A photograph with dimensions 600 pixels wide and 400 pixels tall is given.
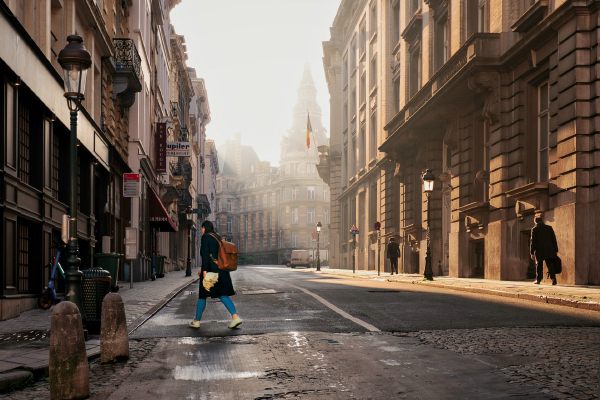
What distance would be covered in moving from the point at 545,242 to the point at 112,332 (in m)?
13.5

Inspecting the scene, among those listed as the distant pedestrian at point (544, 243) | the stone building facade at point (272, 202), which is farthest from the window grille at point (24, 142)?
the stone building facade at point (272, 202)

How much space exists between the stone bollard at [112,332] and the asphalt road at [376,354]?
1.06 feet

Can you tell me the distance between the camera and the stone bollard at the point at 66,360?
5961 mm

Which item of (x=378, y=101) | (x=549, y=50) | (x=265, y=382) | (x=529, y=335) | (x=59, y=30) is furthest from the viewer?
(x=378, y=101)

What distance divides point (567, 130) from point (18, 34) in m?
13.0

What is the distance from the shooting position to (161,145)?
39406mm

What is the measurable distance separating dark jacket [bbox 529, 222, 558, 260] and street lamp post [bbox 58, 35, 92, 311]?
12584 mm

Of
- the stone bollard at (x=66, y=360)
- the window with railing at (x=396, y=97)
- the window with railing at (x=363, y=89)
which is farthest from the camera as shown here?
the window with railing at (x=363, y=89)

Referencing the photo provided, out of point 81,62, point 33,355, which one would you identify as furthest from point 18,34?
point 33,355

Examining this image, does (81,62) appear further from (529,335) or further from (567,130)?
(567,130)

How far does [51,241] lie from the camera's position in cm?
1608

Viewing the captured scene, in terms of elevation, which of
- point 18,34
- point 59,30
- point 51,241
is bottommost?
point 51,241

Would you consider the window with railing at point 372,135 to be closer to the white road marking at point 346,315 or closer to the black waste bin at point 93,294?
the white road marking at point 346,315

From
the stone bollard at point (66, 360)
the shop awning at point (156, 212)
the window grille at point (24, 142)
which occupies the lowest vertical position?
the stone bollard at point (66, 360)
